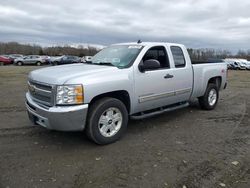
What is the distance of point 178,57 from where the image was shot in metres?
6.70

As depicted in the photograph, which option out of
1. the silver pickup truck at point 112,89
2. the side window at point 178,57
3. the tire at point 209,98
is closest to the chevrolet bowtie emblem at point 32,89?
the silver pickup truck at point 112,89

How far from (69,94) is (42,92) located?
620 mm

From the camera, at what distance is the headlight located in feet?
14.5

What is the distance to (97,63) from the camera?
590 centimetres

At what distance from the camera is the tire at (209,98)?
25.9 ft

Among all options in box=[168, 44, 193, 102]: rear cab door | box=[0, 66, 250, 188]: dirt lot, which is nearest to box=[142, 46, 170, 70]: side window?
box=[168, 44, 193, 102]: rear cab door

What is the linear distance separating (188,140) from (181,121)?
1.44 meters

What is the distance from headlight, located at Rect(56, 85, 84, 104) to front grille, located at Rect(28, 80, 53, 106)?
17 cm

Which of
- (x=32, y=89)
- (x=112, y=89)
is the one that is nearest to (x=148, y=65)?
(x=112, y=89)

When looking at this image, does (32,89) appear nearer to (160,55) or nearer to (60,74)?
(60,74)

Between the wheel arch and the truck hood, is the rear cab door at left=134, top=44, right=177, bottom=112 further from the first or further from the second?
the truck hood

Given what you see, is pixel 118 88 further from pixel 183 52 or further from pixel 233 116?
pixel 233 116

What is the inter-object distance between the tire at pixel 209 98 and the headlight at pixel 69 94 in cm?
452

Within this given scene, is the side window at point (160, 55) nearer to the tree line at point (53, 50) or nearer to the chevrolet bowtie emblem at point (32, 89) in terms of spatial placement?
the chevrolet bowtie emblem at point (32, 89)
